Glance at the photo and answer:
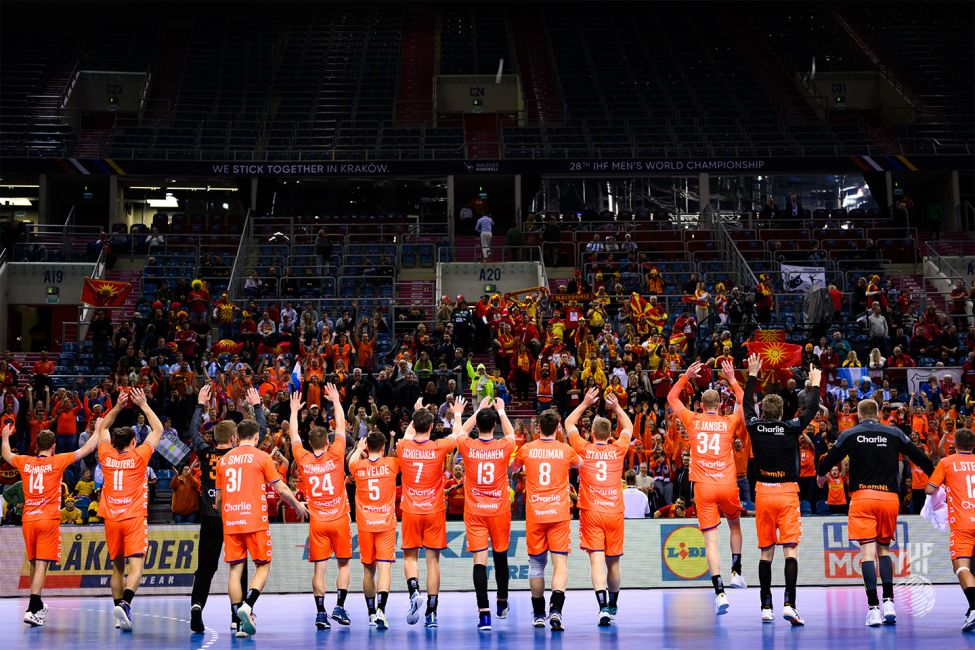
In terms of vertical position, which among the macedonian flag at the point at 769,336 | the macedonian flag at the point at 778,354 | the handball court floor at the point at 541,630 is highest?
the macedonian flag at the point at 769,336

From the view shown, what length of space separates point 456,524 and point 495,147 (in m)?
23.7

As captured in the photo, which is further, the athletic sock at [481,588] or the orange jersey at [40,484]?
→ the orange jersey at [40,484]

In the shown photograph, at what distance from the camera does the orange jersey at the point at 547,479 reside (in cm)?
1032

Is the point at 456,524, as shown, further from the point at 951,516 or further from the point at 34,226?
the point at 34,226

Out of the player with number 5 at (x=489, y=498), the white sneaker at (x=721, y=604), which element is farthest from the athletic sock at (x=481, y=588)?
the white sneaker at (x=721, y=604)

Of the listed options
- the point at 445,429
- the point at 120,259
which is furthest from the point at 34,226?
the point at 445,429

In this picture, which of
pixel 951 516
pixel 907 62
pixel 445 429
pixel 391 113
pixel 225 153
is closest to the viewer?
pixel 951 516

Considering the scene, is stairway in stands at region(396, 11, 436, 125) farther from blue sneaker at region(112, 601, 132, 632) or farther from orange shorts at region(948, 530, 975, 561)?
orange shorts at region(948, 530, 975, 561)

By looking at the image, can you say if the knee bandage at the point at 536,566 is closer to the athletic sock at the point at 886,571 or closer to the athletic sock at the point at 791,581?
the athletic sock at the point at 791,581

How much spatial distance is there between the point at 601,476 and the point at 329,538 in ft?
10.4

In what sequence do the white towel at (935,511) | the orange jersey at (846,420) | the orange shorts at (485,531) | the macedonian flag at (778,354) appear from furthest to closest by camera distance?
the macedonian flag at (778,354) → the orange jersey at (846,420) → the white towel at (935,511) → the orange shorts at (485,531)

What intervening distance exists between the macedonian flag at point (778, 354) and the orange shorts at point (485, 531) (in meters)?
12.7

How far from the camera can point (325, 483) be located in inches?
421

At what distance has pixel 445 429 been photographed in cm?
1828
